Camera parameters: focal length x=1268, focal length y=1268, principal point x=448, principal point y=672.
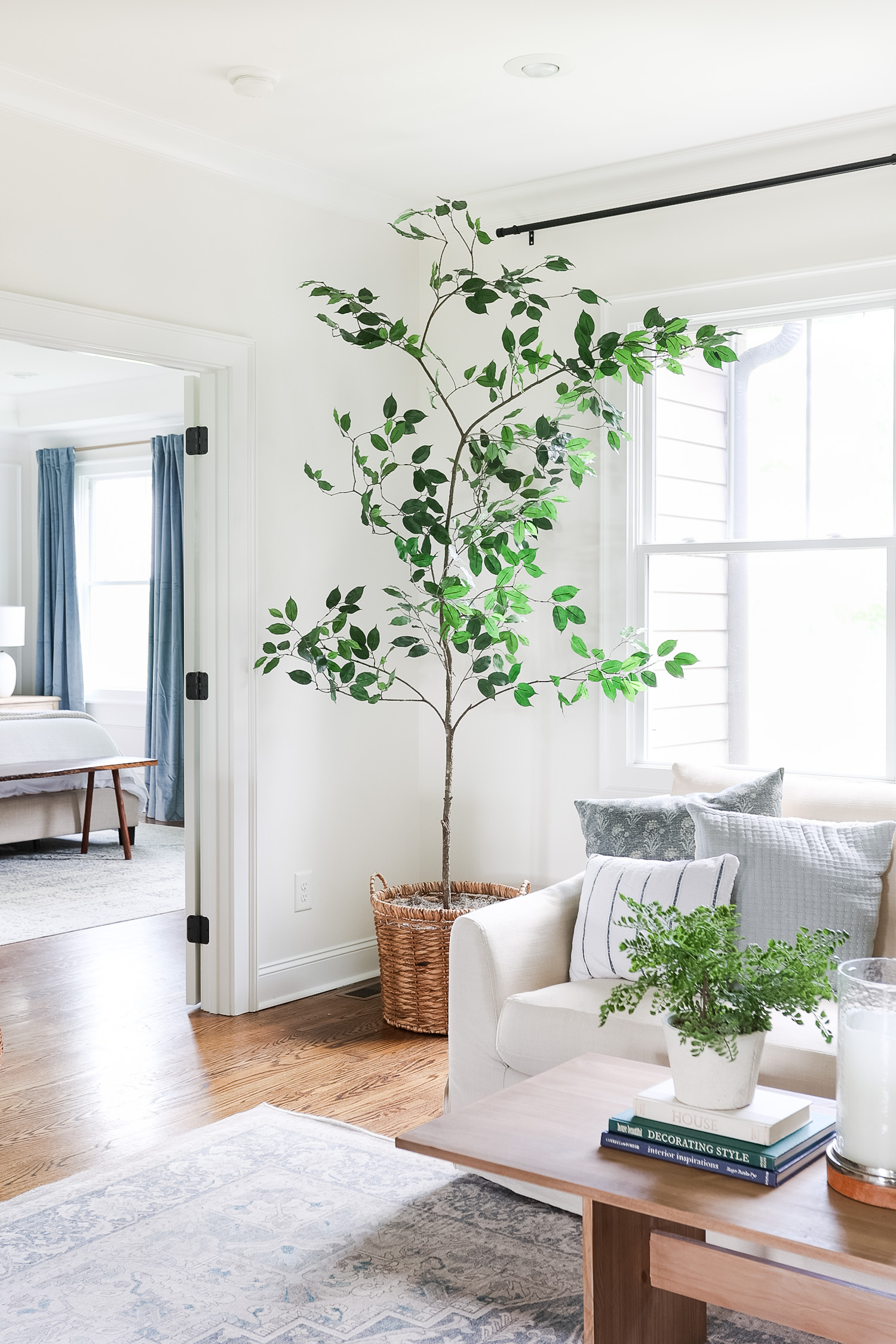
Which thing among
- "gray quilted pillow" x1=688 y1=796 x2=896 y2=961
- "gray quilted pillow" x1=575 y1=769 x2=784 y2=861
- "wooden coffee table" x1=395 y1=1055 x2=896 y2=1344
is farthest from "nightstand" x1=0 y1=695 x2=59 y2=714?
"wooden coffee table" x1=395 y1=1055 x2=896 y2=1344

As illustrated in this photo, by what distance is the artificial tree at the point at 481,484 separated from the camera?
3703 mm

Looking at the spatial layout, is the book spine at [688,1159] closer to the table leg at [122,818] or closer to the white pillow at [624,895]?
the white pillow at [624,895]

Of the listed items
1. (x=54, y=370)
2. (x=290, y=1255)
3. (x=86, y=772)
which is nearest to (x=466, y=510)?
(x=290, y=1255)

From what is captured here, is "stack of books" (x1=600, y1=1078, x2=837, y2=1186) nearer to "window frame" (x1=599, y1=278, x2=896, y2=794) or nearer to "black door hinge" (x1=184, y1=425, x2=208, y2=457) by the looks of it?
"window frame" (x1=599, y1=278, x2=896, y2=794)

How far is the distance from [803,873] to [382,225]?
277cm

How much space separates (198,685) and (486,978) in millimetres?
1618

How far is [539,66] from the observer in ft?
10.4

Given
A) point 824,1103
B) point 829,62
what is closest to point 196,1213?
point 824,1103

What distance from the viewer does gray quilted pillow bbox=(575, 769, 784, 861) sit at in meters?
3.06

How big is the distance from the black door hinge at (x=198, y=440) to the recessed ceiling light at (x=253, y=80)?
101 centimetres

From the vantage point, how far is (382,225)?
441cm

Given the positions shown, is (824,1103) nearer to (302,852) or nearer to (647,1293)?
(647,1293)

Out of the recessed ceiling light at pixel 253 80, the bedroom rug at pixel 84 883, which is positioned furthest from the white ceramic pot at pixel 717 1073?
the bedroom rug at pixel 84 883

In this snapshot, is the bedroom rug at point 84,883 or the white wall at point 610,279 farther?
the bedroom rug at point 84,883
